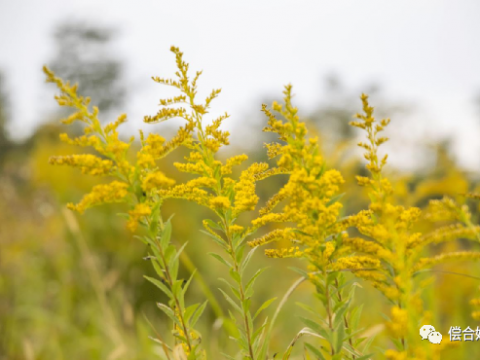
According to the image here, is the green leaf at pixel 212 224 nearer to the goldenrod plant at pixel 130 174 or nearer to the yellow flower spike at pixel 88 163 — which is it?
the goldenrod plant at pixel 130 174

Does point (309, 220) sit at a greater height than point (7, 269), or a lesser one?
lesser

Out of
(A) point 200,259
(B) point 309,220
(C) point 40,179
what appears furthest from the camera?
(C) point 40,179

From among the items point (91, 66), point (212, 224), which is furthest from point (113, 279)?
point (91, 66)

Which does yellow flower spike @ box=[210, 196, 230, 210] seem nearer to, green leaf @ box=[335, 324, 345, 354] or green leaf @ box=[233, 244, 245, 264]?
green leaf @ box=[233, 244, 245, 264]

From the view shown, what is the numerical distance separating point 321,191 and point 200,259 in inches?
264

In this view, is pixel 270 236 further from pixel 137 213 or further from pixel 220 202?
pixel 137 213

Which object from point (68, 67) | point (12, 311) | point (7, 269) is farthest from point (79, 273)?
point (68, 67)

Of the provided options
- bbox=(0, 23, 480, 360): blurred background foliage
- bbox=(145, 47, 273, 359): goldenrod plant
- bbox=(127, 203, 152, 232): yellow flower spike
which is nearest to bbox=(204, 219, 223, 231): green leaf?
bbox=(145, 47, 273, 359): goldenrod plant

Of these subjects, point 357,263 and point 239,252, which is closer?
point 357,263

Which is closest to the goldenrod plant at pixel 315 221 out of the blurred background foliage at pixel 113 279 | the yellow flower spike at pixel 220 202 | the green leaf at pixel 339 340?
the green leaf at pixel 339 340

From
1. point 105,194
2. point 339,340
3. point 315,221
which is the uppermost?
point 105,194

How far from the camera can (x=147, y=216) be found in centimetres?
116

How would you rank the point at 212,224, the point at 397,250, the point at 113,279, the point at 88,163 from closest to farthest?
the point at 397,250
the point at 88,163
the point at 212,224
the point at 113,279

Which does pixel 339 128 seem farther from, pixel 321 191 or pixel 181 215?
pixel 321 191
